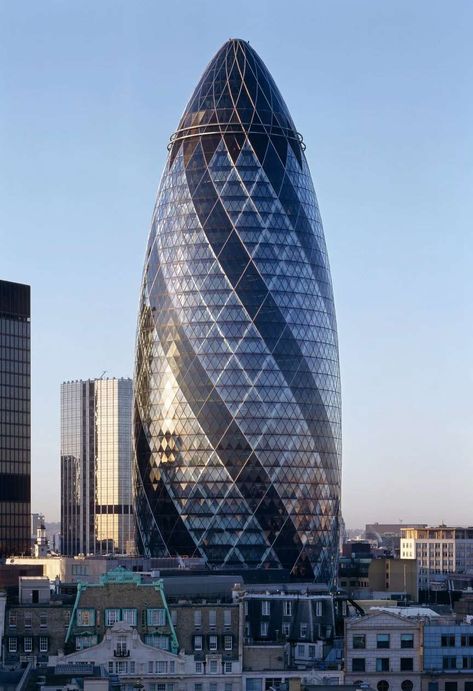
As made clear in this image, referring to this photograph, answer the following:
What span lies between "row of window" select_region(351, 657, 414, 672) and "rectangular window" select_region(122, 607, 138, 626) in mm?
11929

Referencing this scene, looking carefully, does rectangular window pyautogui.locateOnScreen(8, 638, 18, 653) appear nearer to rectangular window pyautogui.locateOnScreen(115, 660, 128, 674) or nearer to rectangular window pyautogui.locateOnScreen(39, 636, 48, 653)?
rectangular window pyautogui.locateOnScreen(39, 636, 48, 653)

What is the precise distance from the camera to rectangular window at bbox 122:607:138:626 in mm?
110250

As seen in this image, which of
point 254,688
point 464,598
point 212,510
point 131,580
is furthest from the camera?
point 212,510

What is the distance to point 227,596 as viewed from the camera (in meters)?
120

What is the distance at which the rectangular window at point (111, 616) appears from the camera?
110 meters

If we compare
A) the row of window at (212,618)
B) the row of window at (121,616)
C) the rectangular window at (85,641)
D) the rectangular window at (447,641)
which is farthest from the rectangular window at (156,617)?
the rectangular window at (447,641)

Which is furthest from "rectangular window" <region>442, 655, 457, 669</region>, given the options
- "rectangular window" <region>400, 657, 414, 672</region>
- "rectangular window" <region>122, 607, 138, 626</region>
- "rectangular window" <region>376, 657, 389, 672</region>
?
"rectangular window" <region>122, 607, 138, 626</region>

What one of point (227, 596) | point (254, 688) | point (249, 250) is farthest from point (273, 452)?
point (254, 688)

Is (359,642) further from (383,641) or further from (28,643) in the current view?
(28,643)

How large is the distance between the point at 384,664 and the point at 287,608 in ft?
40.7

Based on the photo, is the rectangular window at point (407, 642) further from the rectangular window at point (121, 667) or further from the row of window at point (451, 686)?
the rectangular window at point (121, 667)

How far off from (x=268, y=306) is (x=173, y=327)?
8.50 meters

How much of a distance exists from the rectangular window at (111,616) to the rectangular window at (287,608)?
12.5 meters

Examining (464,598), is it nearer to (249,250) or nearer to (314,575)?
(314,575)
